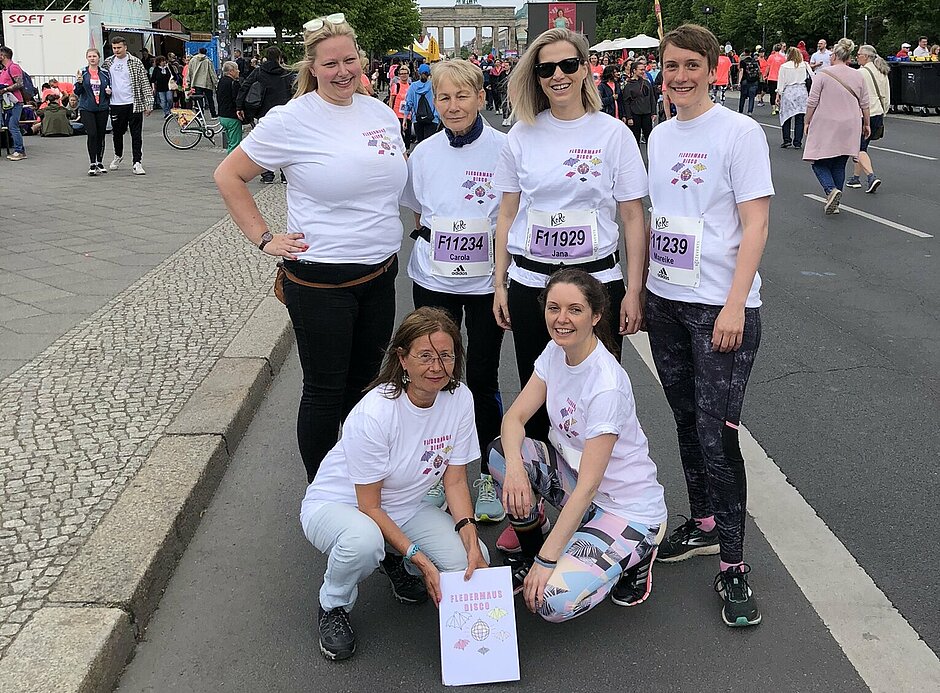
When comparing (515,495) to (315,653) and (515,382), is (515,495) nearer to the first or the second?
(315,653)

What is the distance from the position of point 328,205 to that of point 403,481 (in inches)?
41.7

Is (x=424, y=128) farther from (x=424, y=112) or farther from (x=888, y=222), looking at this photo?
(x=888, y=222)

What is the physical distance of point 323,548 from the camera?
336 centimetres

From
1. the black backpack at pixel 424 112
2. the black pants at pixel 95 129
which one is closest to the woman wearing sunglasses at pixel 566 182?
the black pants at pixel 95 129

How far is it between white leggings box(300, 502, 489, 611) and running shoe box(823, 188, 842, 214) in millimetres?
9021

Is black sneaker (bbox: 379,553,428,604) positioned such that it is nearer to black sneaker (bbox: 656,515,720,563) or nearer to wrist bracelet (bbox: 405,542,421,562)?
wrist bracelet (bbox: 405,542,421,562)

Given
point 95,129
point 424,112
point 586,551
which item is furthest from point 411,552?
point 424,112

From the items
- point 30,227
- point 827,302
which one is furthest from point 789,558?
point 30,227

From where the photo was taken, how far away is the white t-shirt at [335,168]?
12.0ft

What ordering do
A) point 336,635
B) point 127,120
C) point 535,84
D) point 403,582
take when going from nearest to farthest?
point 336,635 < point 403,582 < point 535,84 < point 127,120

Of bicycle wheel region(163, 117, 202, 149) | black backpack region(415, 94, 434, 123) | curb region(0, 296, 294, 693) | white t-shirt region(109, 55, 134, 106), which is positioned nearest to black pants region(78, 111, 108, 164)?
white t-shirt region(109, 55, 134, 106)

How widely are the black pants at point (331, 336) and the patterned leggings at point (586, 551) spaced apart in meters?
0.75

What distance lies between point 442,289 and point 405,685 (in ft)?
5.40

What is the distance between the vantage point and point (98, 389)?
536 cm
